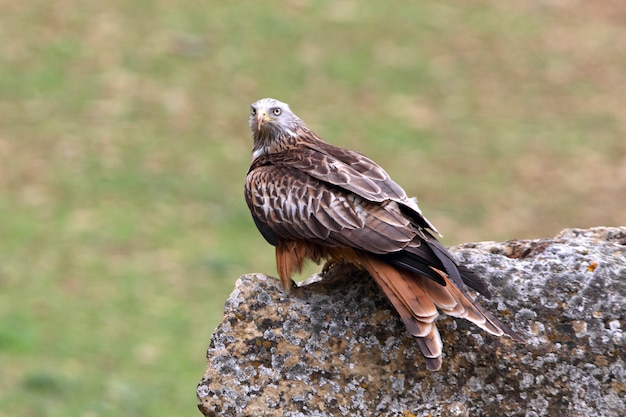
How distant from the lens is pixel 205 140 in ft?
51.2

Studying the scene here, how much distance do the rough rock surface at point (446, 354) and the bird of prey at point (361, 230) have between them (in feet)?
0.61

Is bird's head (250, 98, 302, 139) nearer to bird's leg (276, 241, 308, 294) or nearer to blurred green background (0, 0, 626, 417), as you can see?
bird's leg (276, 241, 308, 294)

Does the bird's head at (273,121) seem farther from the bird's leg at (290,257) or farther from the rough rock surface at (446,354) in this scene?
the rough rock surface at (446,354)

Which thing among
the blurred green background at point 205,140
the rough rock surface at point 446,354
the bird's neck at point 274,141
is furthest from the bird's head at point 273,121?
the blurred green background at point 205,140

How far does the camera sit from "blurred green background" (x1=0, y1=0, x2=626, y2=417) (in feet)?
37.8

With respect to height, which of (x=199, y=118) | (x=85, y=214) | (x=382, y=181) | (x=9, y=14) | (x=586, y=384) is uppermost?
(x=9, y=14)

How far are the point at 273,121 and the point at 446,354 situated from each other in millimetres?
2250

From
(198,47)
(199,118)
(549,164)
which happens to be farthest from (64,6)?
(549,164)

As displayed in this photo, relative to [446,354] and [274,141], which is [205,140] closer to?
[274,141]

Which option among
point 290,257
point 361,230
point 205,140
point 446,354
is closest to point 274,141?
point 290,257

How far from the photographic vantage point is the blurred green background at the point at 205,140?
454 inches

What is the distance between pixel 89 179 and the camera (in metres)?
14.4

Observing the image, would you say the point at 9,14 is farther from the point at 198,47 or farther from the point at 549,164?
the point at 549,164

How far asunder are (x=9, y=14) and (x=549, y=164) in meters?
9.02
